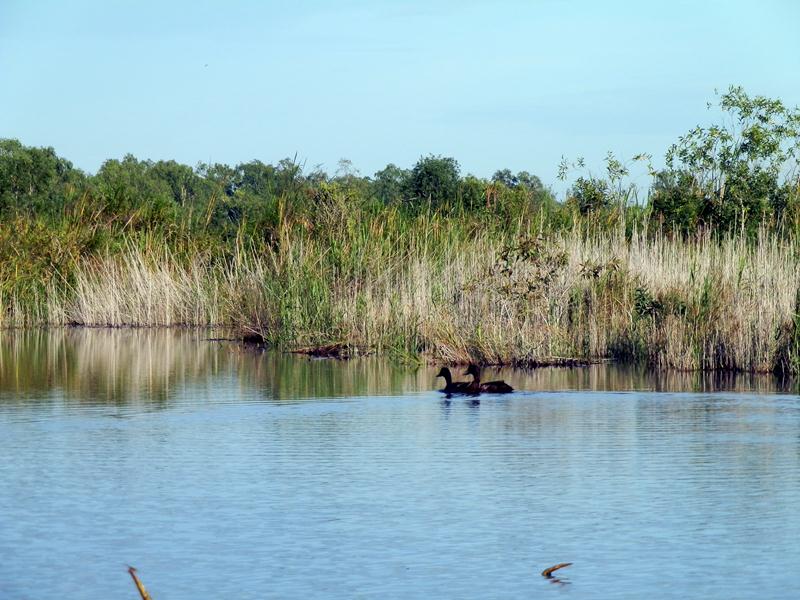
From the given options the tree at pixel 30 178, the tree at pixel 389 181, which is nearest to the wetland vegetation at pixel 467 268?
the tree at pixel 30 178

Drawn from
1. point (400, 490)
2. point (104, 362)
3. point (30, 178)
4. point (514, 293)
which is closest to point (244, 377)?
point (104, 362)

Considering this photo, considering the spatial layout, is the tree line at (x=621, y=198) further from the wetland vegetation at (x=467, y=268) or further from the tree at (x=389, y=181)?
the tree at (x=389, y=181)

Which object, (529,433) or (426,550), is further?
(529,433)

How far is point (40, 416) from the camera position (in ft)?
40.8

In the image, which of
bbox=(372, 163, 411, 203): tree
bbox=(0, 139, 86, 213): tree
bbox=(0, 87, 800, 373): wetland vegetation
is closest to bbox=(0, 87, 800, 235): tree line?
bbox=(0, 87, 800, 373): wetland vegetation

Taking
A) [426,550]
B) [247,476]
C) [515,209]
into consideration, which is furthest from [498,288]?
[426,550]

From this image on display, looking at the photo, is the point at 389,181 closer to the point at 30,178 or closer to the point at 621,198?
the point at 30,178

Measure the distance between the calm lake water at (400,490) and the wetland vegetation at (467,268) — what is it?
2.07 m

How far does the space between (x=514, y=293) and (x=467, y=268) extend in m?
1.33

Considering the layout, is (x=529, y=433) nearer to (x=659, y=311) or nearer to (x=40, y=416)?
(x=40, y=416)

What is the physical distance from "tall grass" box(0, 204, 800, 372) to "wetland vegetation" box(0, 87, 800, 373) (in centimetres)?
3

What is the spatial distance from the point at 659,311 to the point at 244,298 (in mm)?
8092

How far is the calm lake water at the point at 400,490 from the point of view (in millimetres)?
6688

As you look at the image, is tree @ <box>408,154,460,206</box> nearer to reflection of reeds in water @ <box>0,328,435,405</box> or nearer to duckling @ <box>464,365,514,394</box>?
reflection of reeds in water @ <box>0,328,435,405</box>
